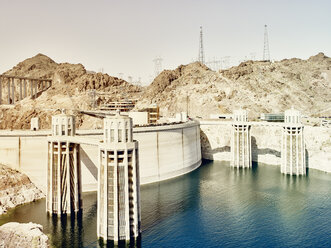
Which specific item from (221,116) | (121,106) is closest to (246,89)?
(221,116)

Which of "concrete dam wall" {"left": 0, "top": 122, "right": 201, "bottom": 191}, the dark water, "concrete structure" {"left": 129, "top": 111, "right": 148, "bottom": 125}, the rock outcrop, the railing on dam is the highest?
the railing on dam

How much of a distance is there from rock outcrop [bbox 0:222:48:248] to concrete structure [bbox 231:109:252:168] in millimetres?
59056

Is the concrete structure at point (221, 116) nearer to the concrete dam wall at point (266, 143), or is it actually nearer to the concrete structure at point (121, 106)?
the concrete dam wall at point (266, 143)

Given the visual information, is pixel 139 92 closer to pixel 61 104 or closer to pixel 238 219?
pixel 61 104

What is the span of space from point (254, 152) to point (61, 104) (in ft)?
262

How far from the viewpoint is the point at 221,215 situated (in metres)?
51.8

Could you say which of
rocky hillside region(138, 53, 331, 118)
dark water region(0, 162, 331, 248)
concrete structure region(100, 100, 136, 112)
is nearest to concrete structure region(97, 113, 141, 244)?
dark water region(0, 162, 331, 248)

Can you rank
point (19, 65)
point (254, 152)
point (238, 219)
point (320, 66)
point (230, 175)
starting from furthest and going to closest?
1. point (19, 65)
2. point (320, 66)
3. point (254, 152)
4. point (230, 175)
5. point (238, 219)

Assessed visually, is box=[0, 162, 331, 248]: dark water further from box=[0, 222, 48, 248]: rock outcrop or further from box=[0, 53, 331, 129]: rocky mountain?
box=[0, 53, 331, 129]: rocky mountain

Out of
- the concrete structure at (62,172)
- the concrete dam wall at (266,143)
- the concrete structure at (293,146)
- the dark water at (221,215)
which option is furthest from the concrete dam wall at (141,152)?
the concrete structure at (293,146)

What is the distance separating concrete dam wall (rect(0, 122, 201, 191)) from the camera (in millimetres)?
59469

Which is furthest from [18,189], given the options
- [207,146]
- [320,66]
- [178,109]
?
[320,66]

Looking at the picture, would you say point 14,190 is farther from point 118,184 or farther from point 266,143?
point 266,143

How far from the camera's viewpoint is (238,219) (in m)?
50.1
